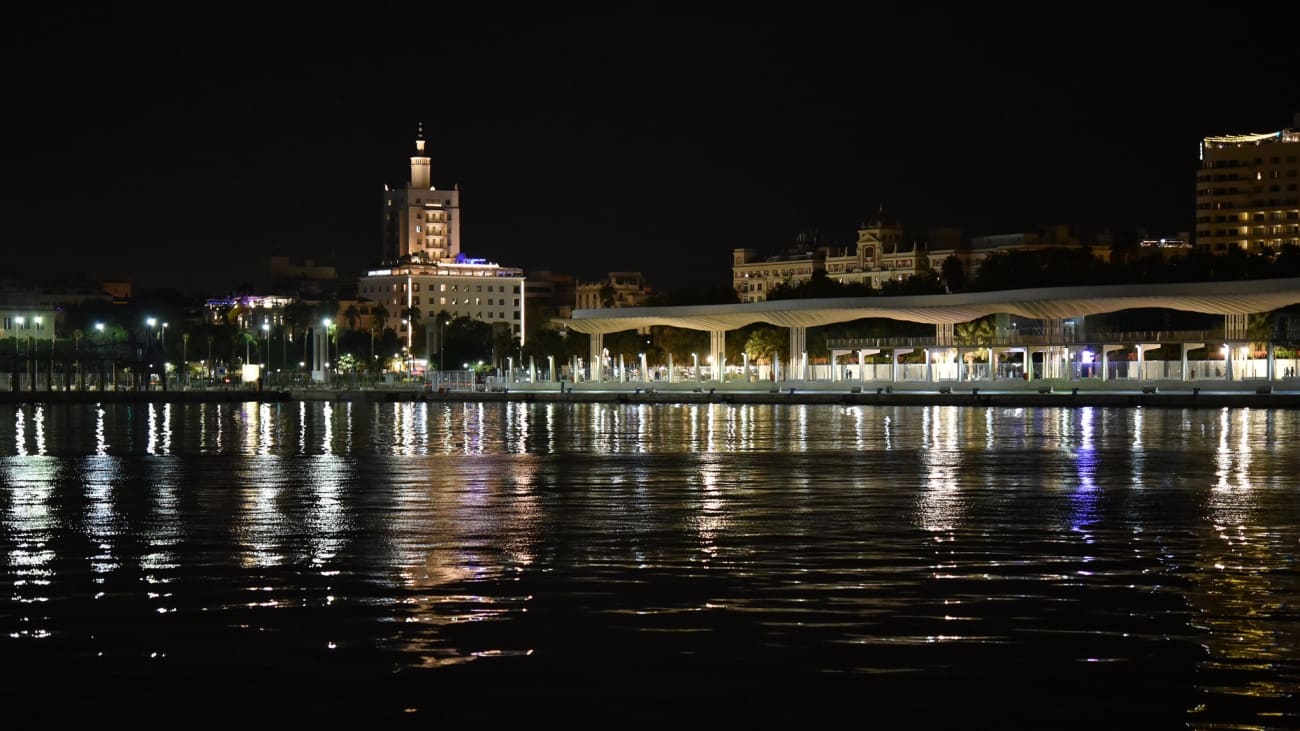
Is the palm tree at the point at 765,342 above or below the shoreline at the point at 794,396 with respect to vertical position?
above

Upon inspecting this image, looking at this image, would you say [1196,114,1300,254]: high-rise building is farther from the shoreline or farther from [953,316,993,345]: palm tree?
the shoreline

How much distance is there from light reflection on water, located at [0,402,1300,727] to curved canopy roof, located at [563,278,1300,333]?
54545 millimetres

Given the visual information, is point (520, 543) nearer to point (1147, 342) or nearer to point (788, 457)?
point (788, 457)

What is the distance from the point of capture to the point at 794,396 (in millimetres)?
91000

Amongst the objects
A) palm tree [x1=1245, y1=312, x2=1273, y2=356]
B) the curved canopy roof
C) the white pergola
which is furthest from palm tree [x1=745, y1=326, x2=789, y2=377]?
palm tree [x1=1245, y1=312, x2=1273, y2=356]

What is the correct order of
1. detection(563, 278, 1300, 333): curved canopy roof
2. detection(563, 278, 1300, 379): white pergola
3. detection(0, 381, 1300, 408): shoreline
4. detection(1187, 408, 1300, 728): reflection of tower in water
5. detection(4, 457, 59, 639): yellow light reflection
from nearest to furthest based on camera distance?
detection(1187, 408, 1300, 728): reflection of tower in water
detection(4, 457, 59, 639): yellow light reflection
detection(0, 381, 1300, 408): shoreline
detection(563, 278, 1300, 333): curved canopy roof
detection(563, 278, 1300, 379): white pergola

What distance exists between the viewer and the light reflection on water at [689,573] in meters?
11.2

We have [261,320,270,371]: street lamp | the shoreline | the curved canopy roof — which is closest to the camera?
the shoreline

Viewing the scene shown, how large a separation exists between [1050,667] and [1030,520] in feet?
31.9

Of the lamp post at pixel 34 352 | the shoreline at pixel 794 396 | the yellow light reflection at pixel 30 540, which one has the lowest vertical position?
the yellow light reflection at pixel 30 540

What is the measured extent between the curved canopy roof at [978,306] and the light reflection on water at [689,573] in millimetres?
54545

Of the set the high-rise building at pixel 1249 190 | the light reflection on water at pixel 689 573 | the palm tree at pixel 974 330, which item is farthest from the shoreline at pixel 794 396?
the high-rise building at pixel 1249 190

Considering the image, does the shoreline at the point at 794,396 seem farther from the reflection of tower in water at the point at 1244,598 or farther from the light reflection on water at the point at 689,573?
the reflection of tower in water at the point at 1244,598

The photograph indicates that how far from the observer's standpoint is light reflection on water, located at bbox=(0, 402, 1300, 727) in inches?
439
